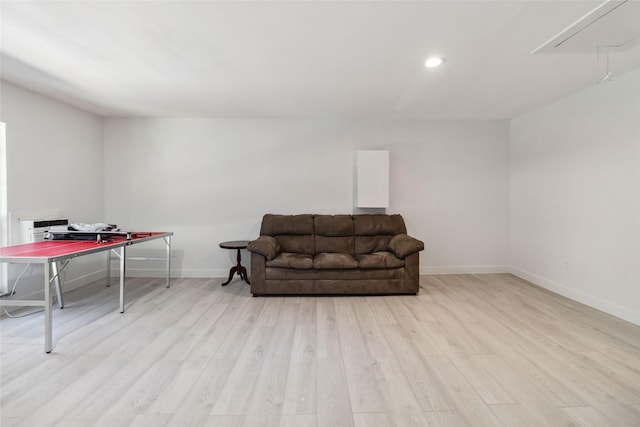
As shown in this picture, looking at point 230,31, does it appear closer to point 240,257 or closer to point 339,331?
point 339,331

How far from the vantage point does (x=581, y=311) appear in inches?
124

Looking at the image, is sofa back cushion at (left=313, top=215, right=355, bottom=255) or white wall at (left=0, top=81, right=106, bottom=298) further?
sofa back cushion at (left=313, top=215, right=355, bottom=255)

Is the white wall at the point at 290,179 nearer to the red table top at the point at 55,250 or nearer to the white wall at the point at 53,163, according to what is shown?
the white wall at the point at 53,163

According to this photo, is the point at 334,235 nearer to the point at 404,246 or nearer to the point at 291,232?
the point at 291,232

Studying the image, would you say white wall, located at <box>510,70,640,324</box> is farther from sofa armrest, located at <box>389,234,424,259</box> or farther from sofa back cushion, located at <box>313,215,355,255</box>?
sofa back cushion, located at <box>313,215,355,255</box>

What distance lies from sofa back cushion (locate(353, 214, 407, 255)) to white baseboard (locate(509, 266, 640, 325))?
1981mm

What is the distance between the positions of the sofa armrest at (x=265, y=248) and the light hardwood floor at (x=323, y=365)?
0.62m

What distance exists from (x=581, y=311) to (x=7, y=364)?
5.25 m

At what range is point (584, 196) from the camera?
3.45 metres

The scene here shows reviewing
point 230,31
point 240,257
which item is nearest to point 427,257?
point 240,257

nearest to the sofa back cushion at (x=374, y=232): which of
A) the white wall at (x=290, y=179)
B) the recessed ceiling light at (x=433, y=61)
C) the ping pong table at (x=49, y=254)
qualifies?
the white wall at (x=290, y=179)

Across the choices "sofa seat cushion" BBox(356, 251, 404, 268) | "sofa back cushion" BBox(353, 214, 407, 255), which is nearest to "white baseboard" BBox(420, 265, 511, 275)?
"sofa back cushion" BBox(353, 214, 407, 255)

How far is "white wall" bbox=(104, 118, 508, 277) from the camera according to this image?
4.62m

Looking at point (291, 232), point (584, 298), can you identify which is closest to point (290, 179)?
point (291, 232)
